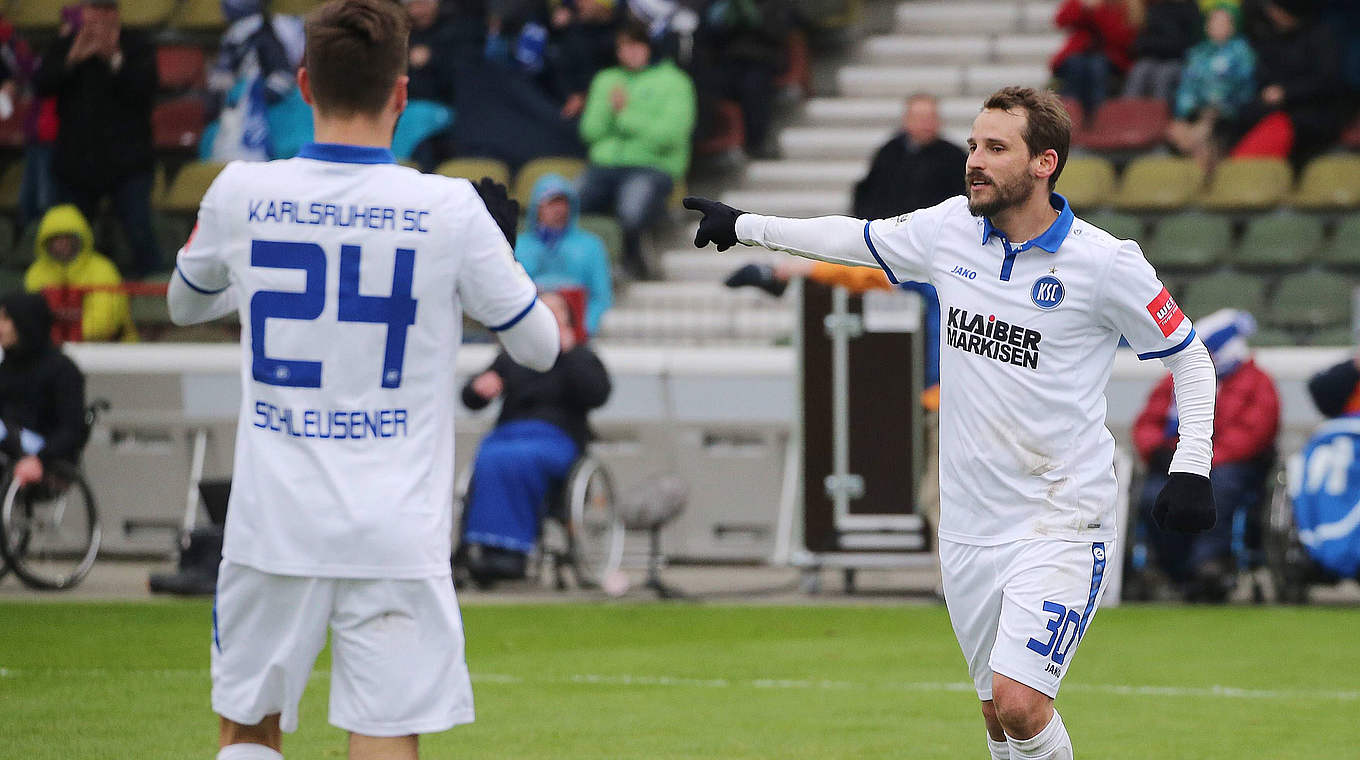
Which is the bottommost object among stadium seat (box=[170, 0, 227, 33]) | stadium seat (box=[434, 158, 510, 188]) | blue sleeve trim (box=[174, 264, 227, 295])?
blue sleeve trim (box=[174, 264, 227, 295])

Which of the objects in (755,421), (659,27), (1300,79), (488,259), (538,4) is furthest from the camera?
(538,4)

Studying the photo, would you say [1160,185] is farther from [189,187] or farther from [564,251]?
[189,187]

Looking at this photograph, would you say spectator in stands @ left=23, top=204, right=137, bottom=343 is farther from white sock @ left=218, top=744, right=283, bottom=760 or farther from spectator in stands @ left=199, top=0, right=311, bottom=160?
white sock @ left=218, top=744, right=283, bottom=760

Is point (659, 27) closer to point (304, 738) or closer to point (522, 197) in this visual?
point (522, 197)

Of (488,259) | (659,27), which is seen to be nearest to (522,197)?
(659,27)

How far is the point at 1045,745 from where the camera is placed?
5340 millimetres

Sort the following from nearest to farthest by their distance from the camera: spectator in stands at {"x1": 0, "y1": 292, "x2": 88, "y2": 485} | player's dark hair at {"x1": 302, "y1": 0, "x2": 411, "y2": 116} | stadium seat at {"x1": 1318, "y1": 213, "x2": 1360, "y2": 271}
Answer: player's dark hair at {"x1": 302, "y1": 0, "x2": 411, "y2": 116} → spectator in stands at {"x1": 0, "y1": 292, "x2": 88, "y2": 485} → stadium seat at {"x1": 1318, "y1": 213, "x2": 1360, "y2": 271}

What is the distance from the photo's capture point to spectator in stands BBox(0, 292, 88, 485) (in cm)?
1247

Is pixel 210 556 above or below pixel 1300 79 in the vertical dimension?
below

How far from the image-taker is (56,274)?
15750mm

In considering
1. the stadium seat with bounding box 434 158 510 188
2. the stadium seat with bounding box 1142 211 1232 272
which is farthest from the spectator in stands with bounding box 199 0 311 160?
the stadium seat with bounding box 1142 211 1232 272

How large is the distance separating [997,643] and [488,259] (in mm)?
1870

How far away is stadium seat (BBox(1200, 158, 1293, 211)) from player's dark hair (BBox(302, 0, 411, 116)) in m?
12.5

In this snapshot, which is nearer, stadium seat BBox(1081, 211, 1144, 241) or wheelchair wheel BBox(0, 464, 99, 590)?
wheelchair wheel BBox(0, 464, 99, 590)
